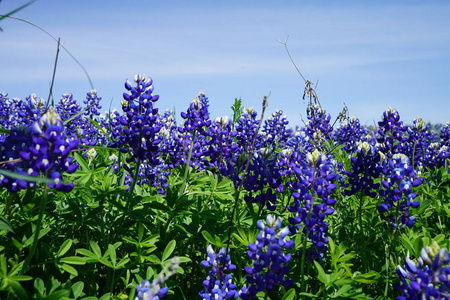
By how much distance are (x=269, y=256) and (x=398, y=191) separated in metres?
1.21

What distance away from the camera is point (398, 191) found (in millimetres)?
2893

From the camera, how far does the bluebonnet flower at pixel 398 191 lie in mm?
2871

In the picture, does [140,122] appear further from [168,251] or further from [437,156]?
[437,156]

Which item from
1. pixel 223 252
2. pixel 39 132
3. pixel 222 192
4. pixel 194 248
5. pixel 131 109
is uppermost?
pixel 131 109

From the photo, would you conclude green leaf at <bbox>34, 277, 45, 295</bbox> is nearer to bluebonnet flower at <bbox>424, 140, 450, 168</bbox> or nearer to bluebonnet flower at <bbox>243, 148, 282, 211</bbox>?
bluebonnet flower at <bbox>243, 148, 282, 211</bbox>

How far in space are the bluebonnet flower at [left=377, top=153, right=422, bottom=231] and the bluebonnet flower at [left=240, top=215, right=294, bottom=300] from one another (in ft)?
3.37

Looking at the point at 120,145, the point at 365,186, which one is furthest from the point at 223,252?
the point at 365,186

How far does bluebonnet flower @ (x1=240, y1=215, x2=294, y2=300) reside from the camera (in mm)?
2152

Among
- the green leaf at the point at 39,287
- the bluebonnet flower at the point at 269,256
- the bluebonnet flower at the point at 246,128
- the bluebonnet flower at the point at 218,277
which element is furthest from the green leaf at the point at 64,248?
the bluebonnet flower at the point at 246,128

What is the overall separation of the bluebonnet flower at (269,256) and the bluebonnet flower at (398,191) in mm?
1027

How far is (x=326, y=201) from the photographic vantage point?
270 centimetres

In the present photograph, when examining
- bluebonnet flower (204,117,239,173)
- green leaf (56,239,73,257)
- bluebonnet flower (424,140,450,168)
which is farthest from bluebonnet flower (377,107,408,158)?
green leaf (56,239,73,257)

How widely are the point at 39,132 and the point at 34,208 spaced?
0.84 metres

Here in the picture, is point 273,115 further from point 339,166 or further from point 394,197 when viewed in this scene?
point 394,197
